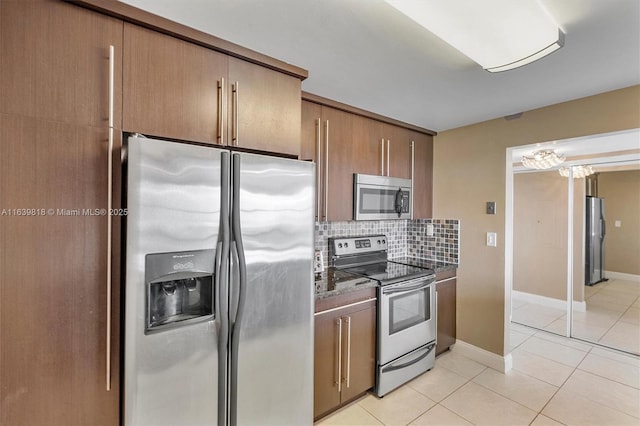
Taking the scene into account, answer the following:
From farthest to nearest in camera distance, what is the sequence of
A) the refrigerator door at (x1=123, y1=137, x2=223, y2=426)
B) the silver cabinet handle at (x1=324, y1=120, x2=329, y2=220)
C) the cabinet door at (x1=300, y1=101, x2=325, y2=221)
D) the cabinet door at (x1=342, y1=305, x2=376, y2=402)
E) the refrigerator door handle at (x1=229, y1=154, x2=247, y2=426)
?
the silver cabinet handle at (x1=324, y1=120, x2=329, y2=220) < the cabinet door at (x1=300, y1=101, x2=325, y2=221) < the cabinet door at (x1=342, y1=305, x2=376, y2=402) < the refrigerator door handle at (x1=229, y1=154, x2=247, y2=426) < the refrigerator door at (x1=123, y1=137, x2=223, y2=426)

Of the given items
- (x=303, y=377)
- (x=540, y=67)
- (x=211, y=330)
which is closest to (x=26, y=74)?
(x=211, y=330)

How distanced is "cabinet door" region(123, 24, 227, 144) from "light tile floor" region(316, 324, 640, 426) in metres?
2.02

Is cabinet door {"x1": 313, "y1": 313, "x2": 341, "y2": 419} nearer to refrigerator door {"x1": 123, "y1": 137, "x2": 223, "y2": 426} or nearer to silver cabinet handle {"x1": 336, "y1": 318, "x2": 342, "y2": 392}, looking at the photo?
silver cabinet handle {"x1": 336, "y1": 318, "x2": 342, "y2": 392}

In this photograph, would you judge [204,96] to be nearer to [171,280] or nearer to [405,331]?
[171,280]

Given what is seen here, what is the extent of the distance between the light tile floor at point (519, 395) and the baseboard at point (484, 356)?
0.05 meters

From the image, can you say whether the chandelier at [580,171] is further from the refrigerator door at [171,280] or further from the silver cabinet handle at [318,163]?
the refrigerator door at [171,280]

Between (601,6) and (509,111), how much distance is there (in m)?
1.41

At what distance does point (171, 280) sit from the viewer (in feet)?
4.20

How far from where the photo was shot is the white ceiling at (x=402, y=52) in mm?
1236

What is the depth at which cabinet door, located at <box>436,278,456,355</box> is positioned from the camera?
2.79 meters

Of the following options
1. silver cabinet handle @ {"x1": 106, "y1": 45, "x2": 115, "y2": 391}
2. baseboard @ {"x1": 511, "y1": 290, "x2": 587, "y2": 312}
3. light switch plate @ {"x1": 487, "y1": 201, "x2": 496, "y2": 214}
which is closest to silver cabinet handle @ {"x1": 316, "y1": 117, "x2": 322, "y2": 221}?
silver cabinet handle @ {"x1": 106, "y1": 45, "x2": 115, "y2": 391}

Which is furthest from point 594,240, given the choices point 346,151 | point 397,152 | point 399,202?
point 346,151

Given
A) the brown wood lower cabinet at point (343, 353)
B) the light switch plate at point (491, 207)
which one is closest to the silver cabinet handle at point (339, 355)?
the brown wood lower cabinet at point (343, 353)

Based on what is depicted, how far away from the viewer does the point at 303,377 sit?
162cm
